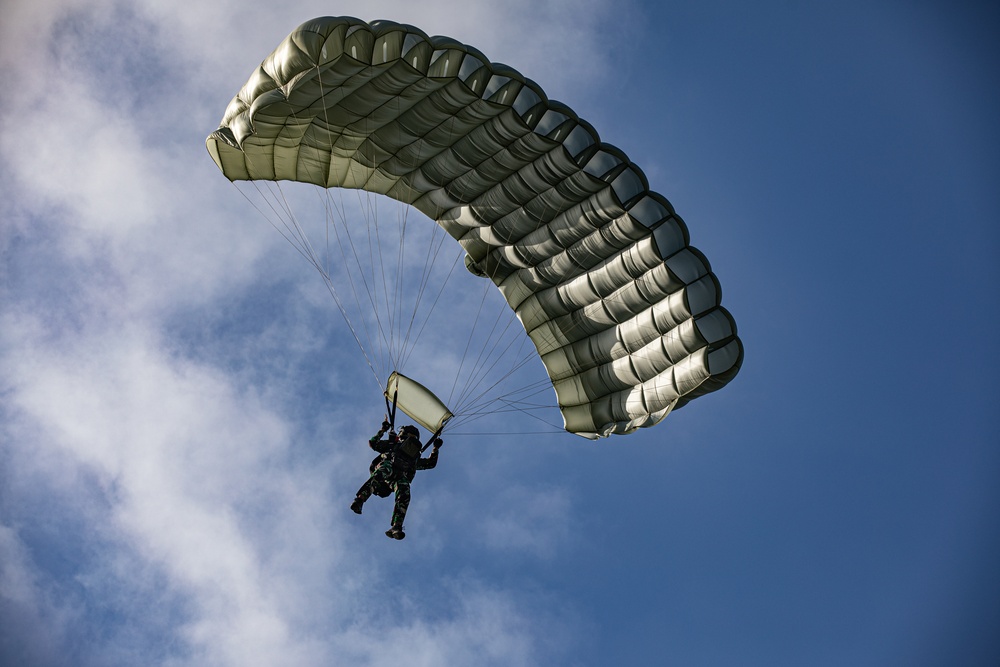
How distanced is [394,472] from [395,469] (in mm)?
48

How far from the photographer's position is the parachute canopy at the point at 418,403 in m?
14.5

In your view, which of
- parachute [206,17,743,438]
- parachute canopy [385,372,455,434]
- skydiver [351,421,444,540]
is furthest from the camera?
parachute canopy [385,372,455,434]

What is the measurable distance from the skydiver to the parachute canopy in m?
0.45

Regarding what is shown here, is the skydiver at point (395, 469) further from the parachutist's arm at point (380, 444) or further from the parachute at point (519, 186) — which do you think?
the parachute at point (519, 186)

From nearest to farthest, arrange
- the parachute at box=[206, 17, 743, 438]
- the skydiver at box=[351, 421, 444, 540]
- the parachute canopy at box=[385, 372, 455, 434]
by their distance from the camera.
Result: the parachute at box=[206, 17, 743, 438] < the skydiver at box=[351, 421, 444, 540] < the parachute canopy at box=[385, 372, 455, 434]

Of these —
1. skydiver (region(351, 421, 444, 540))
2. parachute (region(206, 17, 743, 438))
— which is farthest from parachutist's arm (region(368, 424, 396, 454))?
parachute (region(206, 17, 743, 438))

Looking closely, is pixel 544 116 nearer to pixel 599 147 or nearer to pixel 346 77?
pixel 599 147

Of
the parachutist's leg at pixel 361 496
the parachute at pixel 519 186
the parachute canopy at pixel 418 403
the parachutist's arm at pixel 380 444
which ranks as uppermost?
the parachute at pixel 519 186

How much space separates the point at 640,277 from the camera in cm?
1467

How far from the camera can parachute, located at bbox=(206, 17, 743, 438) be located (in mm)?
12680

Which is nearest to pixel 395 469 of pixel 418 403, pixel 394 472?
pixel 394 472

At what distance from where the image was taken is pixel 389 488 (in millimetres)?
13750

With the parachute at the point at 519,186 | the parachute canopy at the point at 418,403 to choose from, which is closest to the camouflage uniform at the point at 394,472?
the parachute canopy at the point at 418,403

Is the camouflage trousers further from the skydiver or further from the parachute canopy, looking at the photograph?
the parachute canopy
